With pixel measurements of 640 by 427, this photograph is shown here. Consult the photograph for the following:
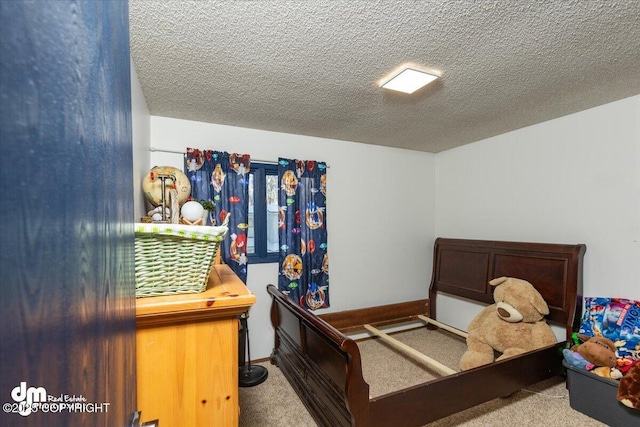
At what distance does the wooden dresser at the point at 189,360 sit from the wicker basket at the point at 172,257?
0.05m

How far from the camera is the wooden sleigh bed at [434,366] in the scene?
169 centimetres

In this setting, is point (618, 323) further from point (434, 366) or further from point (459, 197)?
point (459, 197)

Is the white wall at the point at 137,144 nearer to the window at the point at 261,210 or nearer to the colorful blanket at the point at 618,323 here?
the window at the point at 261,210

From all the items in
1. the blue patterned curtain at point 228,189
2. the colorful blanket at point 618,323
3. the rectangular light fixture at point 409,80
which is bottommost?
the colorful blanket at point 618,323

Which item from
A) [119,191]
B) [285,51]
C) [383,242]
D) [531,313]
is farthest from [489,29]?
[383,242]

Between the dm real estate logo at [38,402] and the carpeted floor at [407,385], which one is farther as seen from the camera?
the carpeted floor at [407,385]

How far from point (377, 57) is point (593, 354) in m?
2.43

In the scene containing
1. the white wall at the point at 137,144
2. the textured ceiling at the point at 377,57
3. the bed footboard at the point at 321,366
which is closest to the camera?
the textured ceiling at the point at 377,57

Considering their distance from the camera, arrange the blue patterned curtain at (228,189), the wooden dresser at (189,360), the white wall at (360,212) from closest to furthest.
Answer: the wooden dresser at (189,360) → the blue patterned curtain at (228,189) → the white wall at (360,212)

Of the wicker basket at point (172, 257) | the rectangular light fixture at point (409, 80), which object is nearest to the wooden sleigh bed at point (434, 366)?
the wicker basket at point (172, 257)

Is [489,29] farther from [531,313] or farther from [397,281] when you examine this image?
[397,281]

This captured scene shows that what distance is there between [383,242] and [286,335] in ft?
5.32

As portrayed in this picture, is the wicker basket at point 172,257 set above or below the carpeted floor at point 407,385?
above

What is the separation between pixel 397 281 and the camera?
369 centimetres
